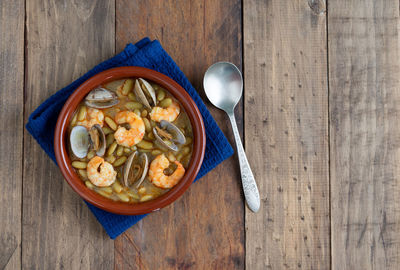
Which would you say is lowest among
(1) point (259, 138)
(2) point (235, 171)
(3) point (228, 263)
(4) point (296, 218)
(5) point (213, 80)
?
(3) point (228, 263)

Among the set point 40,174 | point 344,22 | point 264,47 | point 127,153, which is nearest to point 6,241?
point 40,174

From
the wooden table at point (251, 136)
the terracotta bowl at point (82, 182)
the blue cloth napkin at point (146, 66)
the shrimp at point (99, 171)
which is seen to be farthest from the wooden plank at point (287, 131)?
the shrimp at point (99, 171)

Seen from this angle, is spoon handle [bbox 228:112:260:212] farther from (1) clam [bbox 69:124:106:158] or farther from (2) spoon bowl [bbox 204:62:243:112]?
(1) clam [bbox 69:124:106:158]

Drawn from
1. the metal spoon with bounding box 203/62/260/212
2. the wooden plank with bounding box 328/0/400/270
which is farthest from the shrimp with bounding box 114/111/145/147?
the wooden plank with bounding box 328/0/400/270

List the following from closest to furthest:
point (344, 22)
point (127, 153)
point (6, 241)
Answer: point (127, 153)
point (6, 241)
point (344, 22)

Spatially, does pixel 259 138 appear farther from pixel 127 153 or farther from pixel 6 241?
pixel 6 241

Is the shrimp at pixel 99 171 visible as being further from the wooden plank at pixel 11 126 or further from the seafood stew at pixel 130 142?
the wooden plank at pixel 11 126
